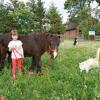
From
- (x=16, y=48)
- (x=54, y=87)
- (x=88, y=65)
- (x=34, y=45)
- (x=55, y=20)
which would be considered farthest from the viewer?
(x=55, y=20)

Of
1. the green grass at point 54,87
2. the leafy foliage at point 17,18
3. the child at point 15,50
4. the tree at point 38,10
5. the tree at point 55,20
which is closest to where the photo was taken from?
the green grass at point 54,87

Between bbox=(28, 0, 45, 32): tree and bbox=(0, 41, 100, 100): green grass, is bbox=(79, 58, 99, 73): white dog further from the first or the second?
bbox=(28, 0, 45, 32): tree

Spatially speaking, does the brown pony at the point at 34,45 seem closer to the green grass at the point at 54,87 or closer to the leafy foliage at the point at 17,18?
Answer: the green grass at the point at 54,87

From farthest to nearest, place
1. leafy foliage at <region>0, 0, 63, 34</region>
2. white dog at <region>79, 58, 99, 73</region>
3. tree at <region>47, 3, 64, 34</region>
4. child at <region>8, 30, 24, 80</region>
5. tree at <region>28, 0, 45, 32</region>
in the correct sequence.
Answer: tree at <region>47, 3, 64, 34</region>, tree at <region>28, 0, 45, 32</region>, leafy foliage at <region>0, 0, 63, 34</region>, white dog at <region>79, 58, 99, 73</region>, child at <region>8, 30, 24, 80</region>

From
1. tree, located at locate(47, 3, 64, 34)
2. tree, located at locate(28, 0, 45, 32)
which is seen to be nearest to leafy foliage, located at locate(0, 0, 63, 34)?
tree, located at locate(28, 0, 45, 32)

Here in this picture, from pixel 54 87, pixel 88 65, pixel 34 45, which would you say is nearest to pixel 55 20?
pixel 34 45

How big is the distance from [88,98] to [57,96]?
643 mm

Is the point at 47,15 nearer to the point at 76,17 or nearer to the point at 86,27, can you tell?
the point at 86,27

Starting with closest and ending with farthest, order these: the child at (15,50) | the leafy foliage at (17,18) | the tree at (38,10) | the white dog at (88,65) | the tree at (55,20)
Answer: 1. the child at (15,50)
2. the white dog at (88,65)
3. the leafy foliage at (17,18)
4. the tree at (38,10)
5. the tree at (55,20)

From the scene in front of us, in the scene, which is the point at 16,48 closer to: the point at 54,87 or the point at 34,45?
the point at 34,45

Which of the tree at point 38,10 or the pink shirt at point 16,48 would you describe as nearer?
the pink shirt at point 16,48

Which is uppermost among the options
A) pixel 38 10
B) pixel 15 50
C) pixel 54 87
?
pixel 38 10

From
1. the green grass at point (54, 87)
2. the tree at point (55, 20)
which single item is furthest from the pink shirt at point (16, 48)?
the tree at point (55, 20)

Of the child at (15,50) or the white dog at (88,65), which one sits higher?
the child at (15,50)
